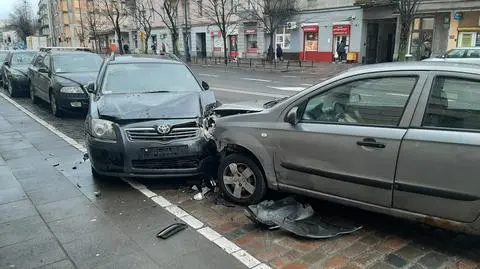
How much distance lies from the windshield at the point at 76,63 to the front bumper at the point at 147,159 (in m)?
6.95

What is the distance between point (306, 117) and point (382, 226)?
4.28ft

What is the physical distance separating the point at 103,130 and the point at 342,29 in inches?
1223

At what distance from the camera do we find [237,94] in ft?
50.4

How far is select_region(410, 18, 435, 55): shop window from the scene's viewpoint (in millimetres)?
29312

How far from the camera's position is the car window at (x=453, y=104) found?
3.37 meters

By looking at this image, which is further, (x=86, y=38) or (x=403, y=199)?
(x=86, y=38)

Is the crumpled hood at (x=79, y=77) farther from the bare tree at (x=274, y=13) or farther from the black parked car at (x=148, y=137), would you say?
the bare tree at (x=274, y=13)

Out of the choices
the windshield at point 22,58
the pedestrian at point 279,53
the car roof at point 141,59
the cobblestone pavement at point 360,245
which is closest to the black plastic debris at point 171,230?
the cobblestone pavement at point 360,245

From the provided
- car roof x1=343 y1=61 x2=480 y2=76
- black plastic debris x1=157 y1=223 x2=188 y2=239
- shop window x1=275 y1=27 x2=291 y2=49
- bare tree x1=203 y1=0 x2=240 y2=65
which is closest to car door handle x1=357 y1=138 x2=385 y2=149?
car roof x1=343 y1=61 x2=480 y2=76

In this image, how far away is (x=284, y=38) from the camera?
39.0 m

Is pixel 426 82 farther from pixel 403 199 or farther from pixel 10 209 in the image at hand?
pixel 10 209

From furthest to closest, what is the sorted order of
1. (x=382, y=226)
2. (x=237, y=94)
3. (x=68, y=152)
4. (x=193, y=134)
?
(x=237, y=94), (x=68, y=152), (x=193, y=134), (x=382, y=226)

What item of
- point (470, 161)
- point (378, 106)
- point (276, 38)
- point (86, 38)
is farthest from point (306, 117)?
point (86, 38)

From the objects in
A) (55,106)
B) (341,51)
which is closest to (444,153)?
(55,106)
